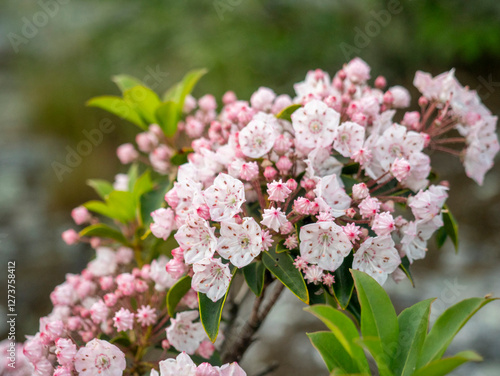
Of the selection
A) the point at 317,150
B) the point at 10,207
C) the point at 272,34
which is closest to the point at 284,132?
the point at 317,150

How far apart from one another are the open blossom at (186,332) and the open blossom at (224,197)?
0.26 meters

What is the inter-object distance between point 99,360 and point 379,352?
0.50 metres

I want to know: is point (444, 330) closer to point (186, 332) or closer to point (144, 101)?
point (186, 332)

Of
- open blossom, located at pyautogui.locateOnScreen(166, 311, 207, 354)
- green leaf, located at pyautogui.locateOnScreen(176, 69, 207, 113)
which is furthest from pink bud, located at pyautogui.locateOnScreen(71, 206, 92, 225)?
open blossom, located at pyautogui.locateOnScreen(166, 311, 207, 354)

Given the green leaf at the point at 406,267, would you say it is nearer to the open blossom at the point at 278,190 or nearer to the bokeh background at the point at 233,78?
the open blossom at the point at 278,190

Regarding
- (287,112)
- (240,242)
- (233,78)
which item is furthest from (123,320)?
(233,78)

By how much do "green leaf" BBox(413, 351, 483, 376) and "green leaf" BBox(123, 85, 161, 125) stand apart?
87cm

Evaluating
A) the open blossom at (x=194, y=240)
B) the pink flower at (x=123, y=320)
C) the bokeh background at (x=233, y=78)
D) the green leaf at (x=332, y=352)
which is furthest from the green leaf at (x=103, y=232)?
the bokeh background at (x=233, y=78)

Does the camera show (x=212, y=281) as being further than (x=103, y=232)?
No

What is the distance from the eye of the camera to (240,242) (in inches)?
31.6

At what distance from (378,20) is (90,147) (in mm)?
2364

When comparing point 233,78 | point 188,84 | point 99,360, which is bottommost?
point 99,360

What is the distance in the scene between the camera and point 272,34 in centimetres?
301

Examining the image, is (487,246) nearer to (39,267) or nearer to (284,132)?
(284,132)
